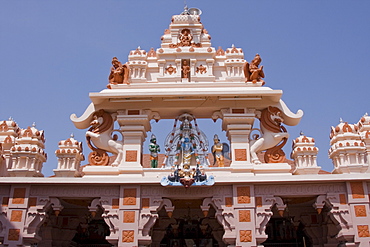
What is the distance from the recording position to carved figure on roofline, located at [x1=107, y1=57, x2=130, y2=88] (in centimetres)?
1416

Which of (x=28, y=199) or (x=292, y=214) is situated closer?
(x=28, y=199)

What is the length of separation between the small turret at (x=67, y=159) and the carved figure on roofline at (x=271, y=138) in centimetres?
573

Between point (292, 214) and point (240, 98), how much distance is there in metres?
4.65

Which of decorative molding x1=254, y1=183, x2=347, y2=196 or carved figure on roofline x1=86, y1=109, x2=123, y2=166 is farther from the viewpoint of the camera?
carved figure on roofline x1=86, y1=109, x2=123, y2=166

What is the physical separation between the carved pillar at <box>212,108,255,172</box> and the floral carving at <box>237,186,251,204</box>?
2.40 feet

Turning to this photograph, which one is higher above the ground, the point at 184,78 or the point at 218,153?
the point at 184,78

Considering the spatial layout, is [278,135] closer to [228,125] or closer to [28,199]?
[228,125]

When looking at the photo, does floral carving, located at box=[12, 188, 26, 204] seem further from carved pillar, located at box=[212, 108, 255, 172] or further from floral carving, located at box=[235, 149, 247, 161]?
floral carving, located at box=[235, 149, 247, 161]

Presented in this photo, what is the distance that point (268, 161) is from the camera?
43.6 ft

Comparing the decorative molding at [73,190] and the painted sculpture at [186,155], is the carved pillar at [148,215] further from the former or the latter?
the decorative molding at [73,190]

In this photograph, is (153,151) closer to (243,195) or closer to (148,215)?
(148,215)

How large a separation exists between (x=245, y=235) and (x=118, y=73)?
6843mm

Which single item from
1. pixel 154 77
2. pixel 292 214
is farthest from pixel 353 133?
pixel 154 77

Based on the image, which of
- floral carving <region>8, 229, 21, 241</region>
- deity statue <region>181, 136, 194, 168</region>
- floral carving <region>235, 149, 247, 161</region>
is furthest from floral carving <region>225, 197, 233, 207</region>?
floral carving <region>8, 229, 21, 241</region>
